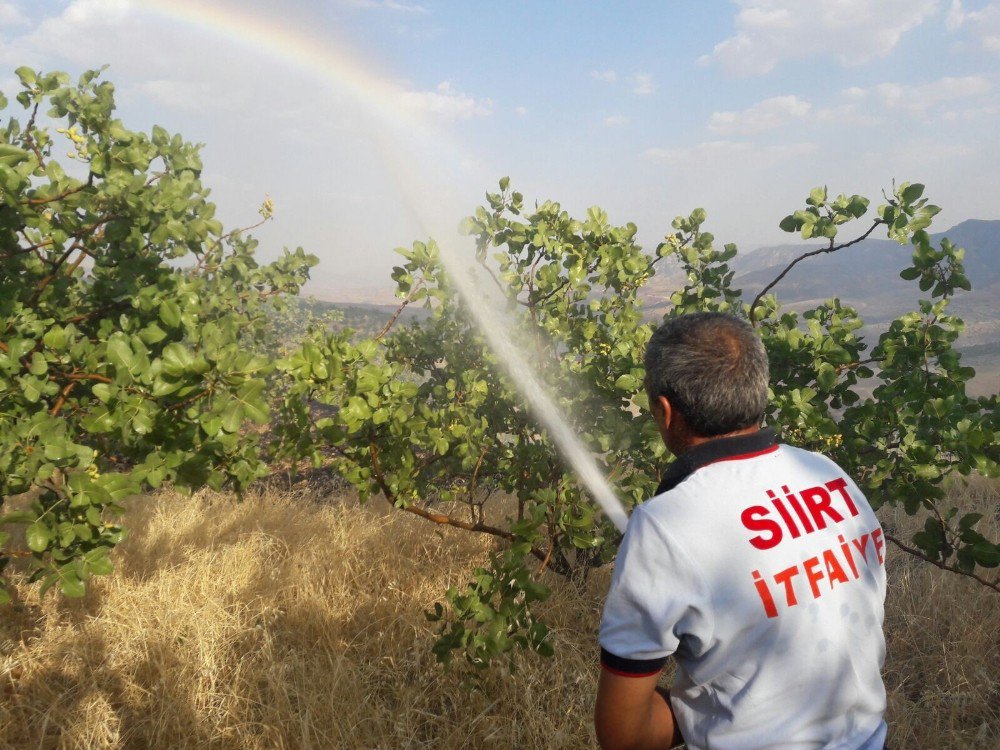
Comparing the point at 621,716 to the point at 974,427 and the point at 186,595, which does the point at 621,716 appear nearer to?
the point at 974,427

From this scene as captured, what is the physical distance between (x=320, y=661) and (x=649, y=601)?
2511 millimetres

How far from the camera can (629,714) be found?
1269mm

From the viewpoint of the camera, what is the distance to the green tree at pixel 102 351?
1820 mm

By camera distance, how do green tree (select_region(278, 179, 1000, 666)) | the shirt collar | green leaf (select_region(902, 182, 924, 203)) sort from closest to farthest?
the shirt collar
green tree (select_region(278, 179, 1000, 666))
green leaf (select_region(902, 182, 924, 203))

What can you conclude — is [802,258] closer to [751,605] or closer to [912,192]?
[912,192]

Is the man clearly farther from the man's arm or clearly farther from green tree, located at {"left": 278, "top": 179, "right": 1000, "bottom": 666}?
green tree, located at {"left": 278, "top": 179, "right": 1000, "bottom": 666}

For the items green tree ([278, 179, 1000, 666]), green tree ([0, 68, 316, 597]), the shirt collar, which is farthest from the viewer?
green tree ([278, 179, 1000, 666])

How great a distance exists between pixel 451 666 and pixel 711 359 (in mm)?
2376

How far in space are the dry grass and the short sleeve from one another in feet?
5.63

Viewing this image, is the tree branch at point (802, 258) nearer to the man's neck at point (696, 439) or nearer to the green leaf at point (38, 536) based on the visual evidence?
the man's neck at point (696, 439)

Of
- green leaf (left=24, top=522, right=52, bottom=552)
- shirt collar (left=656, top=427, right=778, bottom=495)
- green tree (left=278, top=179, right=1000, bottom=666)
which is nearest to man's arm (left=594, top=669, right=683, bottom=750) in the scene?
shirt collar (left=656, top=427, right=778, bottom=495)

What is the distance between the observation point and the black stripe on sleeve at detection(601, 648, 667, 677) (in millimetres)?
1218

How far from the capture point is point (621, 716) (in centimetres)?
127

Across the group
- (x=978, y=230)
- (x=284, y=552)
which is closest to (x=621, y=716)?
(x=284, y=552)
